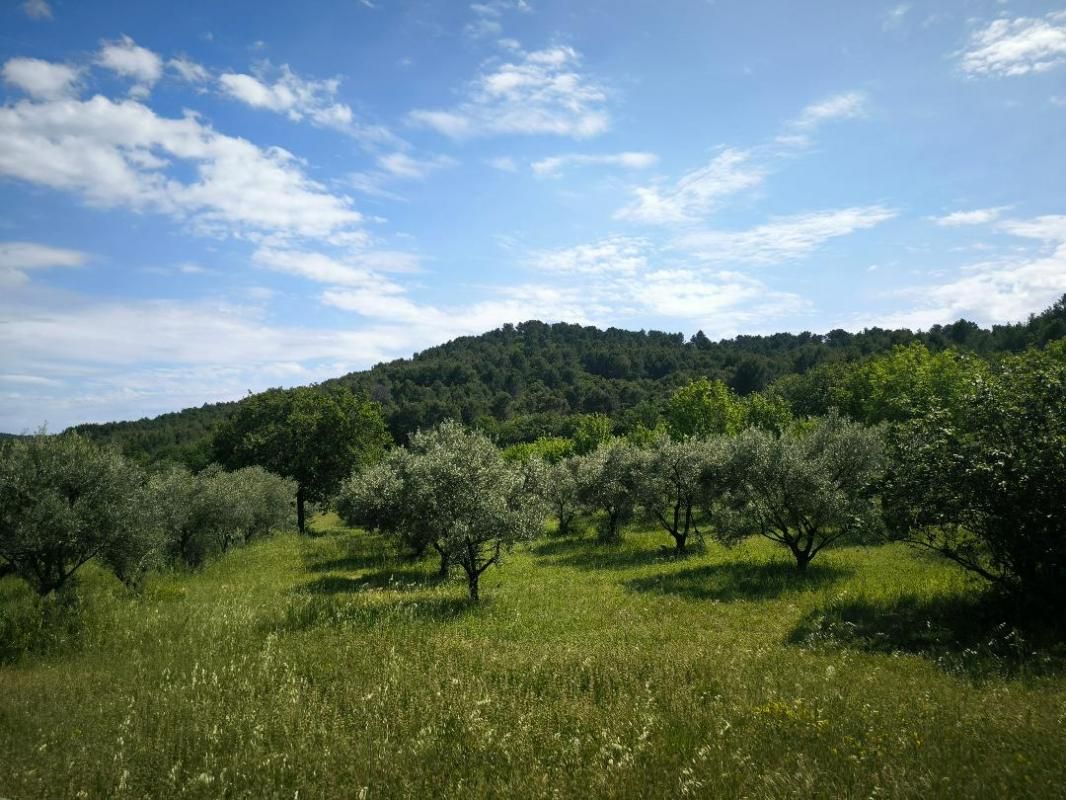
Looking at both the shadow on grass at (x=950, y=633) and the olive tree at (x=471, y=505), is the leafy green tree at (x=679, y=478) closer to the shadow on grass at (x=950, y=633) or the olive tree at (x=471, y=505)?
the olive tree at (x=471, y=505)

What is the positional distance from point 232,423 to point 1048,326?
150056 mm

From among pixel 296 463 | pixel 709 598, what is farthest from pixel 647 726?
pixel 296 463

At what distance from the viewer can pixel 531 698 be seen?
11.0m

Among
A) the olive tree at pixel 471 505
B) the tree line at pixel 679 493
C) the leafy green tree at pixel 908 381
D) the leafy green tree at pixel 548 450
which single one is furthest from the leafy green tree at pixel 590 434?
the olive tree at pixel 471 505

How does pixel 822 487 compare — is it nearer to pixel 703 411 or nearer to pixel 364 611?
pixel 364 611

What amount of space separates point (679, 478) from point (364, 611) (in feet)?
72.9

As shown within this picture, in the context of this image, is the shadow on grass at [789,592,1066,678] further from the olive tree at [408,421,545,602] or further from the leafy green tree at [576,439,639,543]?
the leafy green tree at [576,439,639,543]

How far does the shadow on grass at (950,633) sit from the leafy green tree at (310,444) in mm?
51881

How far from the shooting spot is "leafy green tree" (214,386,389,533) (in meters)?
61.8

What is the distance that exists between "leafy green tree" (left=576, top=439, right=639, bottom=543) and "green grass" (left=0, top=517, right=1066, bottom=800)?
1734cm

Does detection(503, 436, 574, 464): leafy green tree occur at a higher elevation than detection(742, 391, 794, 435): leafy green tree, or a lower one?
lower

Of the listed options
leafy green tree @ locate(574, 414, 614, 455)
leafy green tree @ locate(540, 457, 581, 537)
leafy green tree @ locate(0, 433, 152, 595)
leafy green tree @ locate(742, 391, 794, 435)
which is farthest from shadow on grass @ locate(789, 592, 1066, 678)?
leafy green tree @ locate(574, 414, 614, 455)

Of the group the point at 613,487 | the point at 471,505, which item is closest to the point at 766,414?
the point at 613,487

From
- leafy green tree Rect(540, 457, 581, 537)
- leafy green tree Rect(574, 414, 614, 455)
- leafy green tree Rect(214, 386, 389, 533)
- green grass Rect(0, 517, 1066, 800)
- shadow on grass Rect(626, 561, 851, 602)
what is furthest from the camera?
leafy green tree Rect(574, 414, 614, 455)
